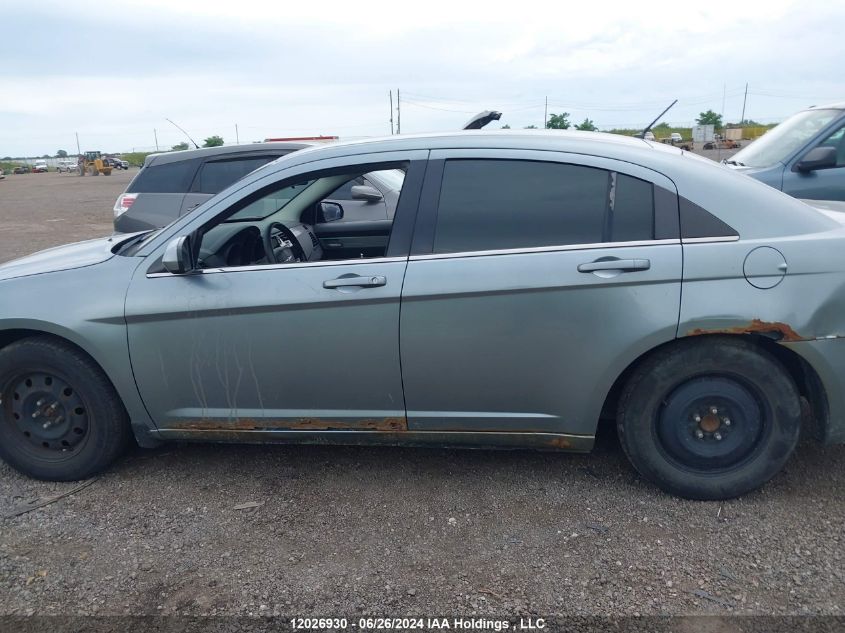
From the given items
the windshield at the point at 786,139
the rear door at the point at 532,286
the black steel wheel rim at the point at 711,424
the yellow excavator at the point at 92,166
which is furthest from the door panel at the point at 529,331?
the yellow excavator at the point at 92,166

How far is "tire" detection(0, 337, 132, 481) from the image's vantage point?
3566 mm

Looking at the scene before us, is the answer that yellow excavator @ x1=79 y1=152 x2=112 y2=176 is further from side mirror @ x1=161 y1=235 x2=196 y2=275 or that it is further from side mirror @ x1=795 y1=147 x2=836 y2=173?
side mirror @ x1=161 y1=235 x2=196 y2=275

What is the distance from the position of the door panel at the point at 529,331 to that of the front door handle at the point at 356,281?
13 centimetres

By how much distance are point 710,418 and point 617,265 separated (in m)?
0.85

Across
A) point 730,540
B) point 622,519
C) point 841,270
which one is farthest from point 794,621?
point 841,270

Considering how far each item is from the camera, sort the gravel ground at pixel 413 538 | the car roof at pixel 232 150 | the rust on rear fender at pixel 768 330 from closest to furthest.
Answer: the gravel ground at pixel 413 538 < the rust on rear fender at pixel 768 330 < the car roof at pixel 232 150

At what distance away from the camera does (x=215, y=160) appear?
23.2 feet

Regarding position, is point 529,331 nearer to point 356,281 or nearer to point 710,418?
point 356,281

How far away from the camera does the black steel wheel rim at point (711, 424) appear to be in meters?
3.20

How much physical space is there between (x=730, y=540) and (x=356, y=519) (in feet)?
5.43

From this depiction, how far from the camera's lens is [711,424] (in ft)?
10.6

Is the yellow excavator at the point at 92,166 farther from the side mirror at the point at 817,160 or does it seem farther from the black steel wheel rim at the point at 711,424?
the black steel wheel rim at the point at 711,424

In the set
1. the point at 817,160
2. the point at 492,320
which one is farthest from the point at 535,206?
the point at 817,160

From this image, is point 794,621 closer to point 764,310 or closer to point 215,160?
point 764,310
